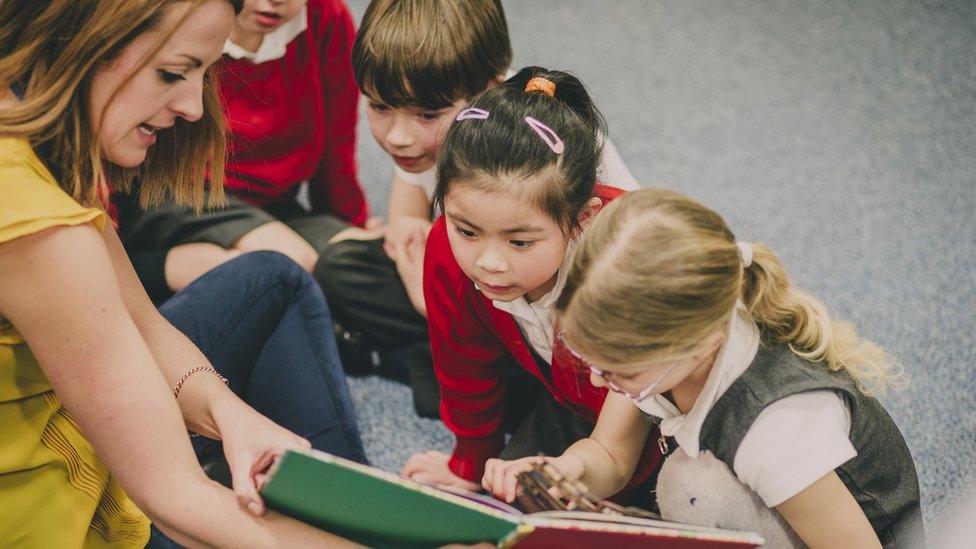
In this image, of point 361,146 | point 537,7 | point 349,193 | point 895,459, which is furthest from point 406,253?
point 537,7

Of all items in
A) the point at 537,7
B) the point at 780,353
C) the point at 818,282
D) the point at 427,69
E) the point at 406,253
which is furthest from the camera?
the point at 537,7

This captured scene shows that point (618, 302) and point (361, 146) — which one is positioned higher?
point (618, 302)

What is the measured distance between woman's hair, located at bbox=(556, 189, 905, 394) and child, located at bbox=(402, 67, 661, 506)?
16 cm

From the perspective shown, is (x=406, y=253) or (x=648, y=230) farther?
(x=406, y=253)

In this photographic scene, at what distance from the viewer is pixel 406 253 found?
1477mm

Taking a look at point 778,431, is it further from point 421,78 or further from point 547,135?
point 421,78

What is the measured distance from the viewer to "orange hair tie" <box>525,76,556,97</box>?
1018mm

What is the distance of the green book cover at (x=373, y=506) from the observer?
27.6 inches

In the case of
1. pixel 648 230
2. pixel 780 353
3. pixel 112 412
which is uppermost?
pixel 648 230

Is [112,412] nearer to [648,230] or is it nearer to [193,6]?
[193,6]

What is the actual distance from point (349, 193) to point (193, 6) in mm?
954

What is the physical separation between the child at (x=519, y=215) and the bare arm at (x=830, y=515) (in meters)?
0.30

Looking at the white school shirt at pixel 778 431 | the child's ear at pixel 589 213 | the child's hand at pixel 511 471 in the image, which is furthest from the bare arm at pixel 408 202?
the white school shirt at pixel 778 431

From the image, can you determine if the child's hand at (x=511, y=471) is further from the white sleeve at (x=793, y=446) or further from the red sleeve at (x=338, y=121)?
the red sleeve at (x=338, y=121)
